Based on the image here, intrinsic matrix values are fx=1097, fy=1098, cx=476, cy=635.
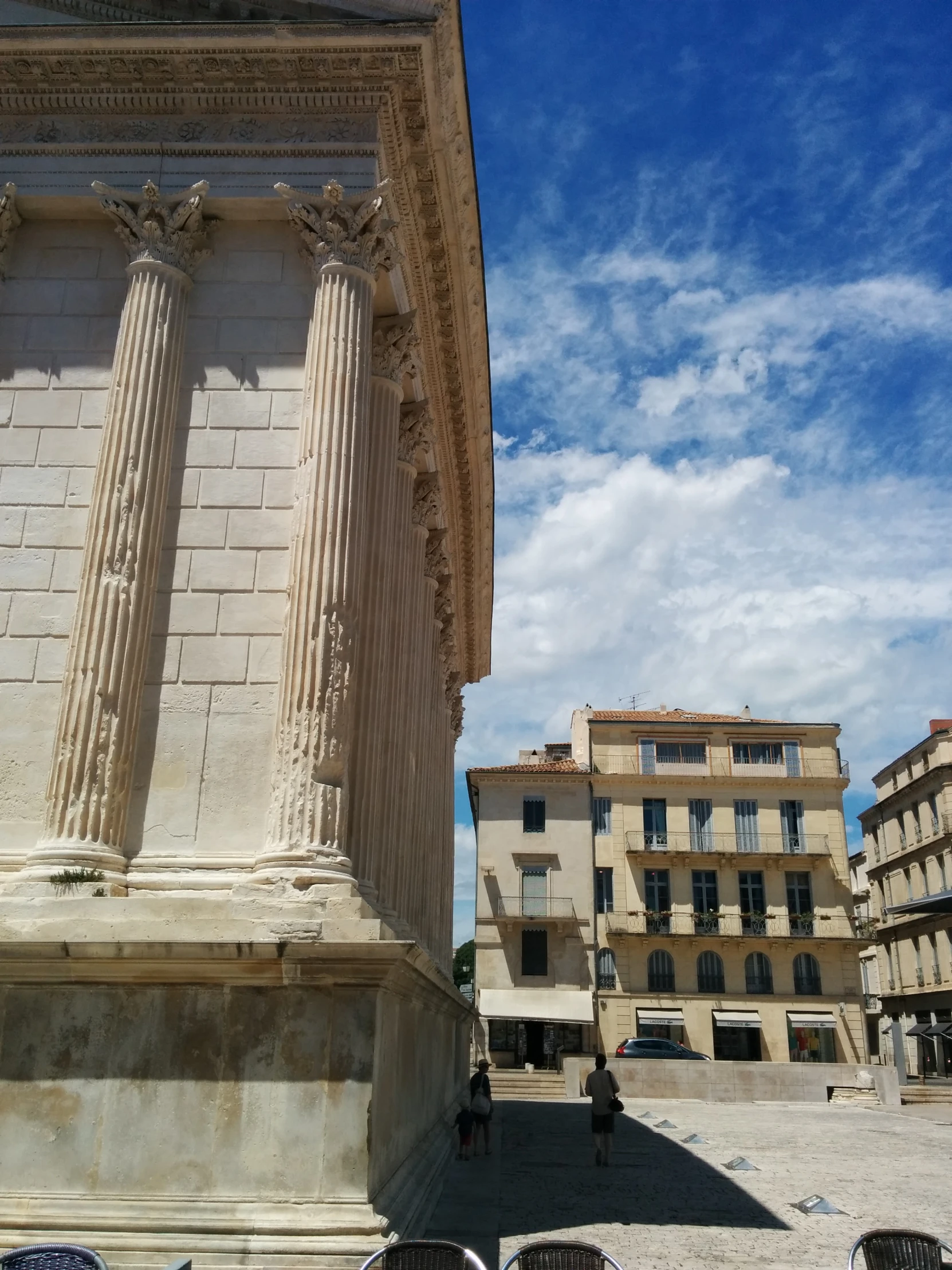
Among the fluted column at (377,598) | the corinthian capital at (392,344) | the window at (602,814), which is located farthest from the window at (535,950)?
the corinthian capital at (392,344)

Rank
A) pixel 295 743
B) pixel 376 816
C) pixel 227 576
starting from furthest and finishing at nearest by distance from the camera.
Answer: pixel 376 816 → pixel 227 576 → pixel 295 743

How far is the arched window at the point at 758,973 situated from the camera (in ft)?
166

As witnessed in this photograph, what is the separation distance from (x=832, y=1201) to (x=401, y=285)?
1331 centimetres

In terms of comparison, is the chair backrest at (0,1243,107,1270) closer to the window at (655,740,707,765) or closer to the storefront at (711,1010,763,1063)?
the storefront at (711,1010,763,1063)

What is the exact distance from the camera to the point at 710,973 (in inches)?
2008

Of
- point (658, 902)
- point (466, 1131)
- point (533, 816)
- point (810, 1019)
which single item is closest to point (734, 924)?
point (658, 902)

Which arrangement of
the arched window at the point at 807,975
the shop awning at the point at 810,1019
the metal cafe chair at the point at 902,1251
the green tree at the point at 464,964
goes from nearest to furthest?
the metal cafe chair at the point at 902,1251 → the shop awning at the point at 810,1019 → the arched window at the point at 807,975 → the green tree at the point at 464,964

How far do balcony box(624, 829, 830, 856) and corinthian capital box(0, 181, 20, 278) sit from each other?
147ft

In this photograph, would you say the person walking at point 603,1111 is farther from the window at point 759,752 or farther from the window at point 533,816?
the window at point 759,752

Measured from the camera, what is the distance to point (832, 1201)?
14625mm

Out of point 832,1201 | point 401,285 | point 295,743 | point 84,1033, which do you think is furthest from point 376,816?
point 832,1201

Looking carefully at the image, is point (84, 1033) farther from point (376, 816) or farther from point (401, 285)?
point (401, 285)

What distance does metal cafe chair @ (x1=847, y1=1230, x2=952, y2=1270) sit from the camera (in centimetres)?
663

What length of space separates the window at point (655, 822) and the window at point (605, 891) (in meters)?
2.46
